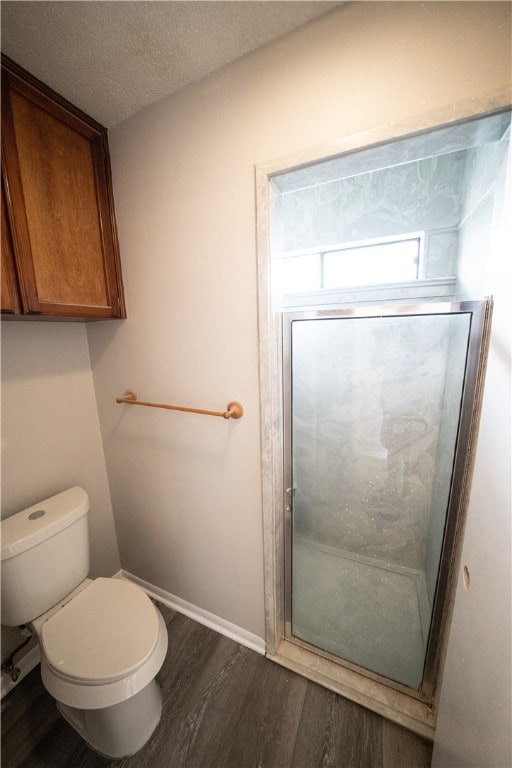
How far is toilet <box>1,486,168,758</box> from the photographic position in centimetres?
91

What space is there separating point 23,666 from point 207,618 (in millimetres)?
860

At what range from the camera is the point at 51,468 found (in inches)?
53.3

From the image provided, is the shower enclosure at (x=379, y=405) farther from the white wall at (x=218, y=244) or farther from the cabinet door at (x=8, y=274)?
the cabinet door at (x=8, y=274)

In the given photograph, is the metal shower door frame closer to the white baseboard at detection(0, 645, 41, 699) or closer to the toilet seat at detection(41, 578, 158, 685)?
the toilet seat at detection(41, 578, 158, 685)

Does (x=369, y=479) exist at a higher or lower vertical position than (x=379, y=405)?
lower

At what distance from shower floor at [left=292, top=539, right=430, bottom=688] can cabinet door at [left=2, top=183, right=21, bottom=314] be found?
1618 mm

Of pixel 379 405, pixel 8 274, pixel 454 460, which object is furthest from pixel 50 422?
pixel 454 460

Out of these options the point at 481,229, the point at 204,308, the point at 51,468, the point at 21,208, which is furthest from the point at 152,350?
the point at 481,229

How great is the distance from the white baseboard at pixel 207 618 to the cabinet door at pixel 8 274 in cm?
169

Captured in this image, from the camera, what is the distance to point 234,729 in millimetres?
1093

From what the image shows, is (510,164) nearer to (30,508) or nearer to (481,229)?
(481,229)

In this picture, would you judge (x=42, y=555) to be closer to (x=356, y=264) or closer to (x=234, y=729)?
A: (x=234, y=729)

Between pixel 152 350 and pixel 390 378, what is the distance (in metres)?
1.18

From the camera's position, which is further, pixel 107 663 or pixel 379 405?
pixel 379 405
